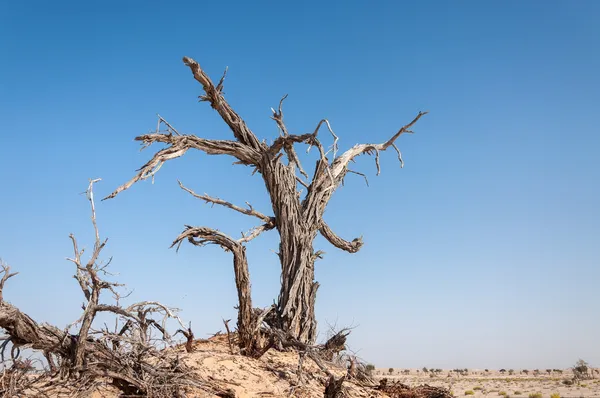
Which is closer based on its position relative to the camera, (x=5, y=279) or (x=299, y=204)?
(x=5, y=279)

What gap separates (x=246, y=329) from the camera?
26.3 feet

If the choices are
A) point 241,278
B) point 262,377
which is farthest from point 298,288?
point 262,377

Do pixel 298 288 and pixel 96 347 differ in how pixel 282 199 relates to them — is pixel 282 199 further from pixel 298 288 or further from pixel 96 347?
pixel 96 347

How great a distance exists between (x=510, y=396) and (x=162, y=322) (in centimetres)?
2189

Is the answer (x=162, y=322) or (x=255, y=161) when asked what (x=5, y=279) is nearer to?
(x=162, y=322)

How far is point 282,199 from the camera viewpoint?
30.3ft

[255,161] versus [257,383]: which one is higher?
[255,161]

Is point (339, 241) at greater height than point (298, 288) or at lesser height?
greater

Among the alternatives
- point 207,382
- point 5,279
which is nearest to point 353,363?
point 207,382

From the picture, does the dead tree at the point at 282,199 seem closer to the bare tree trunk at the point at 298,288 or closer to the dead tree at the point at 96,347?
the bare tree trunk at the point at 298,288

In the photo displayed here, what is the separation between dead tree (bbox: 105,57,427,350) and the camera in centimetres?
841

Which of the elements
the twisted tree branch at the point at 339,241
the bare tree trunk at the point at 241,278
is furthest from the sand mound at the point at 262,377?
the twisted tree branch at the point at 339,241

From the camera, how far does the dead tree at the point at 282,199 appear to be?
27.6ft

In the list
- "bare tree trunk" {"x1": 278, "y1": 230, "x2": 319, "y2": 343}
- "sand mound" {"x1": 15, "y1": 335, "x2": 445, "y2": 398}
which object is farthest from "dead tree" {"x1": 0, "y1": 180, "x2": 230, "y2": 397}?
"bare tree trunk" {"x1": 278, "y1": 230, "x2": 319, "y2": 343}
